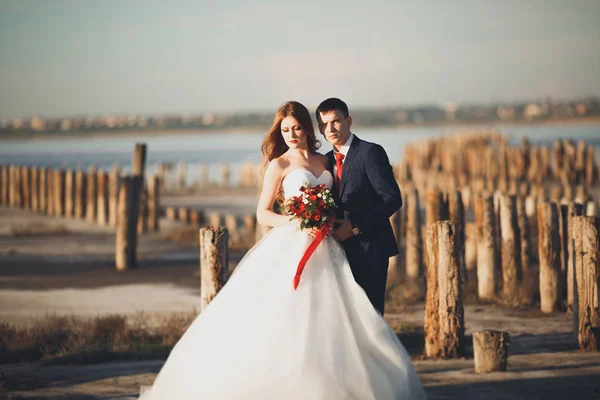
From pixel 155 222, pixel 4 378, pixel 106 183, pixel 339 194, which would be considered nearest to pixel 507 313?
pixel 339 194

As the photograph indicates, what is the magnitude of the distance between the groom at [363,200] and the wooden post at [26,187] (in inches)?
870

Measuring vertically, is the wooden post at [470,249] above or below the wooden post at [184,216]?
below

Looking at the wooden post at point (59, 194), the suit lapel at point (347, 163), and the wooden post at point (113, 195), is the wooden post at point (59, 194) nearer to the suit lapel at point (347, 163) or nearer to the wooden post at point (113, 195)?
the wooden post at point (113, 195)

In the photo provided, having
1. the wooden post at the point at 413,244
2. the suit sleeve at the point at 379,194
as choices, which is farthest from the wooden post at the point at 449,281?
the wooden post at the point at 413,244

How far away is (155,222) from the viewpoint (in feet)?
66.7

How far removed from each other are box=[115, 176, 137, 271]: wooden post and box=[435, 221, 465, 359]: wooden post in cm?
729

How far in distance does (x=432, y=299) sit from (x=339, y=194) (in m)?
2.11

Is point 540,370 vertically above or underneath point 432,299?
underneath

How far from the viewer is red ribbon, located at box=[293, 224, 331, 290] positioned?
18.3ft

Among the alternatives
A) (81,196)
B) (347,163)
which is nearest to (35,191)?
(81,196)

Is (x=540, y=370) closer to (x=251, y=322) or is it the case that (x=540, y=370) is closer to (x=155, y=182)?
(x=251, y=322)

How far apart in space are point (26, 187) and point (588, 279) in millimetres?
21776

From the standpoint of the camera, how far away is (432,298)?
7.71m

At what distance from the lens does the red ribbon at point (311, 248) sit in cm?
559
